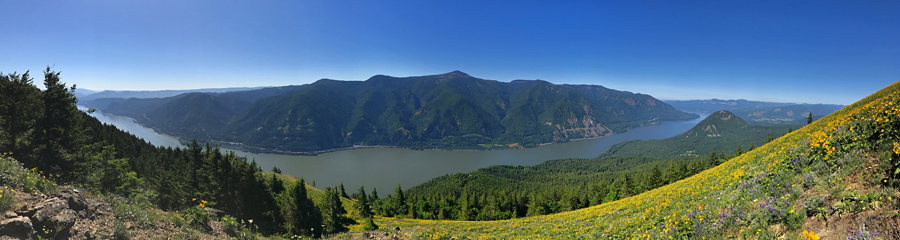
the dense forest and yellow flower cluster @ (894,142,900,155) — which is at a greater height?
yellow flower cluster @ (894,142,900,155)

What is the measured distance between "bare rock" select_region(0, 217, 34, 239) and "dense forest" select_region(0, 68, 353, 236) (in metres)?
4.78

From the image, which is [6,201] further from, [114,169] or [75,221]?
[114,169]

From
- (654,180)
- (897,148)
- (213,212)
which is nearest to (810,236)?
(897,148)

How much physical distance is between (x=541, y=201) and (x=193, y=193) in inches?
2308

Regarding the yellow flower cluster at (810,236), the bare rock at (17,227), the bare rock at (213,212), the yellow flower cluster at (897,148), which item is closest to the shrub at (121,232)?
the bare rock at (17,227)

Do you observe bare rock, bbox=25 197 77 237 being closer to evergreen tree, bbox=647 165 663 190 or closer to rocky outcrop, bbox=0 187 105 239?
rocky outcrop, bbox=0 187 105 239

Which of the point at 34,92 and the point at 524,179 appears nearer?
the point at 34,92

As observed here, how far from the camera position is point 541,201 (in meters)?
62.1

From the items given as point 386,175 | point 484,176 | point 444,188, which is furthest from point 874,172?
point 386,175

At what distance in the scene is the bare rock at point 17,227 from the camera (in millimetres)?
6277

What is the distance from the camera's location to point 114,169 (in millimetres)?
29422

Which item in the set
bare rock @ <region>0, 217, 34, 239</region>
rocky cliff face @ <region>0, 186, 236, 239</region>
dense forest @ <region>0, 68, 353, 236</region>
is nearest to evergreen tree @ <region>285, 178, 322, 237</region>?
dense forest @ <region>0, 68, 353, 236</region>

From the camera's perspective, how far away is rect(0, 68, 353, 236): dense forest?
19.5 m

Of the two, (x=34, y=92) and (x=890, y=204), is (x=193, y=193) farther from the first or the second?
(x=890, y=204)
